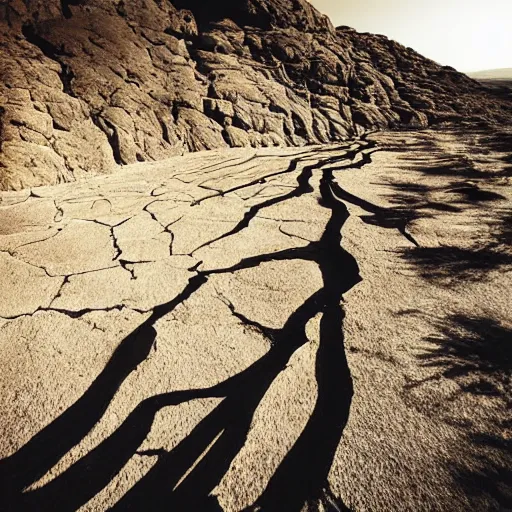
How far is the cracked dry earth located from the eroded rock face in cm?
211

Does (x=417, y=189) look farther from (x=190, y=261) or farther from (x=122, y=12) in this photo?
(x=122, y=12)

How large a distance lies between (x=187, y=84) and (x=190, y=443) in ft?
19.6

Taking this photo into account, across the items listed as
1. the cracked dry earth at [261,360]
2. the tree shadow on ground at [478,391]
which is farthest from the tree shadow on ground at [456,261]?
the tree shadow on ground at [478,391]

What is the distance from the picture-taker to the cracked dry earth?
2.64ft

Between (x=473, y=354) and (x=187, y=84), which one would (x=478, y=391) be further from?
(x=187, y=84)

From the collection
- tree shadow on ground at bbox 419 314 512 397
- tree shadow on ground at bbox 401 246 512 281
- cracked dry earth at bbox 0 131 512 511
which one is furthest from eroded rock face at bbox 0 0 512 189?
tree shadow on ground at bbox 419 314 512 397

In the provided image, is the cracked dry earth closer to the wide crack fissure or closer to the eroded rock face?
the wide crack fissure

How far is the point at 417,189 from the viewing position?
9.20 feet

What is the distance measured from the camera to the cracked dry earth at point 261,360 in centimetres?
80

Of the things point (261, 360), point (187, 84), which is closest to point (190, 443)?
point (261, 360)

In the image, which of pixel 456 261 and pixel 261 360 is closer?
pixel 261 360

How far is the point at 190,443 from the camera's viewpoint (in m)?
0.90

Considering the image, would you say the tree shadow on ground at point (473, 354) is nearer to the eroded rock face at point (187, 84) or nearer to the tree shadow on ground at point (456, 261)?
the tree shadow on ground at point (456, 261)

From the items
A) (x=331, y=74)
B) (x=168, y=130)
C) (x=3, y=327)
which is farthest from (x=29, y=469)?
(x=331, y=74)
